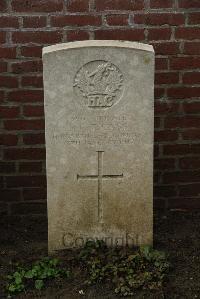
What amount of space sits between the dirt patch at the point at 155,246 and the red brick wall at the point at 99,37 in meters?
0.16

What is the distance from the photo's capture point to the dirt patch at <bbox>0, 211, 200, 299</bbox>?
3.77m

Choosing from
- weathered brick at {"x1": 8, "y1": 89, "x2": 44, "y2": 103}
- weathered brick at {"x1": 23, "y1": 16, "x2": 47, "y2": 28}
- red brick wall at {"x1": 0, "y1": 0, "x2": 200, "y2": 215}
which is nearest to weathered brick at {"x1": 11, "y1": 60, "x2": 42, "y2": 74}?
red brick wall at {"x1": 0, "y1": 0, "x2": 200, "y2": 215}

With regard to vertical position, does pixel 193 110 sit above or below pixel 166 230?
above

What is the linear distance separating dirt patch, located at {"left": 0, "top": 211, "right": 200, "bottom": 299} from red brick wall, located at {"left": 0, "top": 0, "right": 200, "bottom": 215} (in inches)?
6.2

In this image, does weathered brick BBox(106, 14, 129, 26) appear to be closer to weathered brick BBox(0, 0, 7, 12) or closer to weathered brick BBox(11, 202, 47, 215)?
weathered brick BBox(0, 0, 7, 12)

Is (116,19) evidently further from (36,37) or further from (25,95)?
(25,95)

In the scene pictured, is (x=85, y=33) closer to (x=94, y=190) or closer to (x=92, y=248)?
(x=94, y=190)

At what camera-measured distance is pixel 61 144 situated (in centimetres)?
395

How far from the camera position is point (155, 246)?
433 centimetres

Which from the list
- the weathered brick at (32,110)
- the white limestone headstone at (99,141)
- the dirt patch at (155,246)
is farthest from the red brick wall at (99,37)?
the white limestone headstone at (99,141)

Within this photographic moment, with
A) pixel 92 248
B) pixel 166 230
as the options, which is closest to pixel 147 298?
pixel 92 248

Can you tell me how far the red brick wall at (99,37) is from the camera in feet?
14.6

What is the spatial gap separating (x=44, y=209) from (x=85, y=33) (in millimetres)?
1463

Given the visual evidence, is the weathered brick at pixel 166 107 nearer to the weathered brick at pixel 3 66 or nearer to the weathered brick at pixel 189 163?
the weathered brick at pixel 189 163
